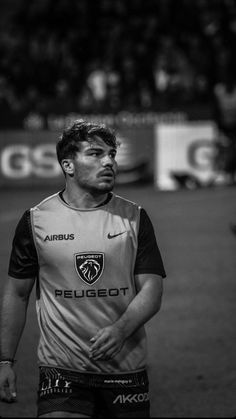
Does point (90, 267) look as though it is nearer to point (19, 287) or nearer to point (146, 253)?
point (146, 253)

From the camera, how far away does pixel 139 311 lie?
14.6 ft

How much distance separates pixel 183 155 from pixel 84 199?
2679cm

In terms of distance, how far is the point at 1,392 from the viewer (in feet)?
14.6

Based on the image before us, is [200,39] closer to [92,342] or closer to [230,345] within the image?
[230,345]

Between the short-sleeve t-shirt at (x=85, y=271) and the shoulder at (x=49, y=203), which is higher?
the shoulder at (x=49, y=203)

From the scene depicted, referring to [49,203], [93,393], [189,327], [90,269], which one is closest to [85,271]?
[90,269]

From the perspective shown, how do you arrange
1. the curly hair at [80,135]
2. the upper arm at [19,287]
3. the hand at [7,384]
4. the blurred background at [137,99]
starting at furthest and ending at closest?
the blurred background at [137,99] → the upper arm at [19,287] → the curly hair at [80,135] → the hand at [7,384]

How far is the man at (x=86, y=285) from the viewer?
449 cm

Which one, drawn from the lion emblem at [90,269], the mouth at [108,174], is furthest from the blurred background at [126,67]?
the lion emblem at [90,269]

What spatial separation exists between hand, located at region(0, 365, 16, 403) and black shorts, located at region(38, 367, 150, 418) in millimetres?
125

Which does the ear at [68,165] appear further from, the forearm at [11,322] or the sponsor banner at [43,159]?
the sponsor banner at [43,159]

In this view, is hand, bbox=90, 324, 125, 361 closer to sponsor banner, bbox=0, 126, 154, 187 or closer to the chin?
the chin

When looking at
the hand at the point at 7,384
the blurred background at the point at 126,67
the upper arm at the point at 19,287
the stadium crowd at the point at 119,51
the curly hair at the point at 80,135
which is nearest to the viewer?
the hand at the point at 7,384

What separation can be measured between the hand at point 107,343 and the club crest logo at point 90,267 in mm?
231
